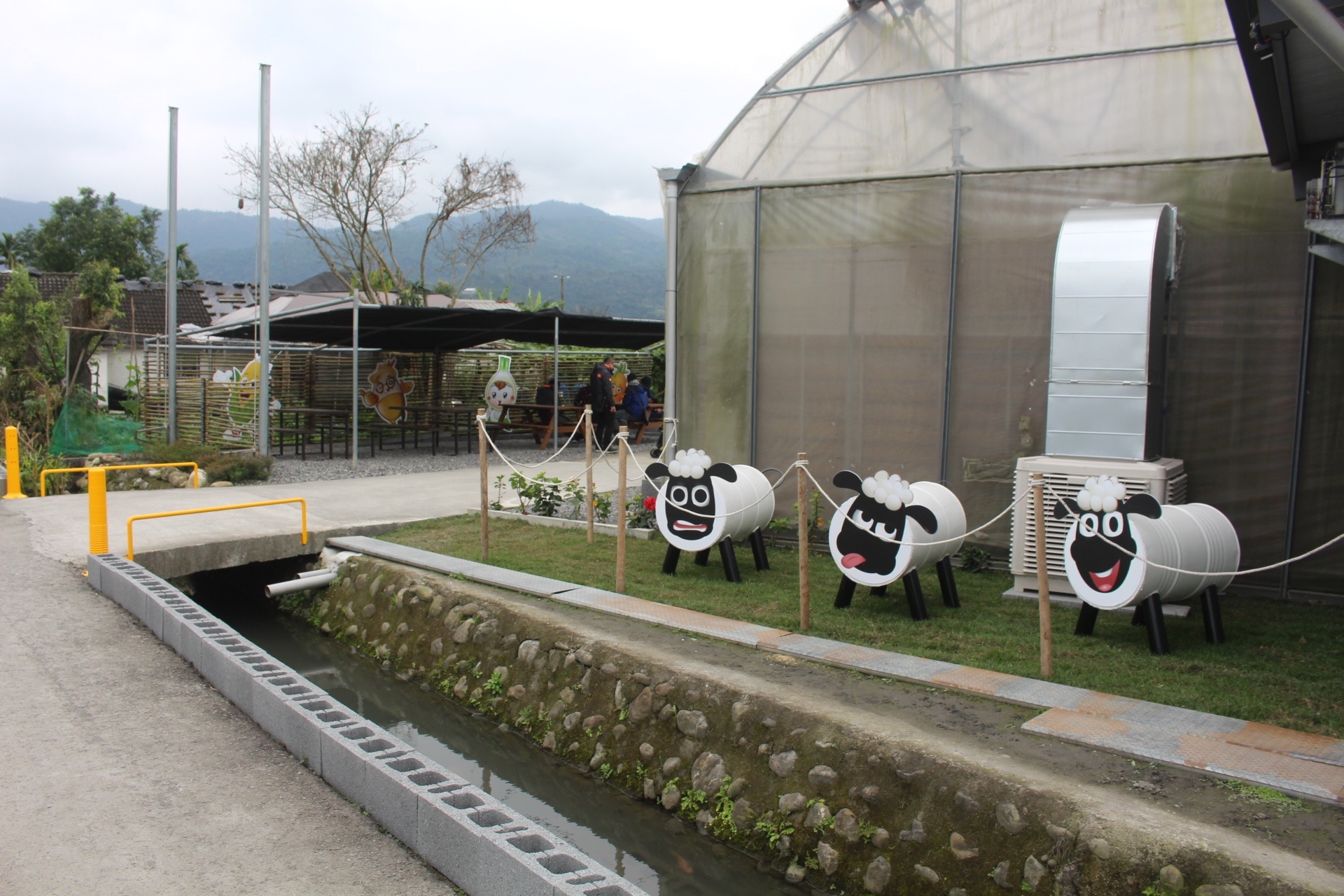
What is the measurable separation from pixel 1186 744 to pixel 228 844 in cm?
465

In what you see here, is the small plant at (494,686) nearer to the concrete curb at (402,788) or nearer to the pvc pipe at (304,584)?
the concrete curb at (402,788)

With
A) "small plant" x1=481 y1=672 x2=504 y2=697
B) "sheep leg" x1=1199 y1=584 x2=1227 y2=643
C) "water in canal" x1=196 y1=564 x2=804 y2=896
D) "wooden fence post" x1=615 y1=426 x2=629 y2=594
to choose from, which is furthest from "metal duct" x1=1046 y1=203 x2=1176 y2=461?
"small plant" x1=481 y1=672 x2=504 y2=697

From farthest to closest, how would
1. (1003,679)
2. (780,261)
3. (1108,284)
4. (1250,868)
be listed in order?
(780,261) → (1108,284) → (1003,679) → (1250,868)

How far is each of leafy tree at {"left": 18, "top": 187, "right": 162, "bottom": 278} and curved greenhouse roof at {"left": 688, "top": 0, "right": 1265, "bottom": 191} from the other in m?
47.3

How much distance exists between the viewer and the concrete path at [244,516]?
1007 centimetres

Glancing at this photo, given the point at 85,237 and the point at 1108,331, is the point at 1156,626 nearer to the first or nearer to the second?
the point at 1108,331

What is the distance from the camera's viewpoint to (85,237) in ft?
159

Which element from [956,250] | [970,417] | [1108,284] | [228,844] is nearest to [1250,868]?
[228,844]

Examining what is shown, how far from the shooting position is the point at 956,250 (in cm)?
934

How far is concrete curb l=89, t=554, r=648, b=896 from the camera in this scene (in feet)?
12.6

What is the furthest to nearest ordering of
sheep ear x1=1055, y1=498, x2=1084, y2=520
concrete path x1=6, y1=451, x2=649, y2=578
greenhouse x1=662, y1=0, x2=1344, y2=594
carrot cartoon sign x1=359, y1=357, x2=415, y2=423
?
carrot cartoon sign x1=359, y1=357, x2=415, y2=423
concrete path x1=6, y1=451, x2=649, y2=578
greenhouse x1=662, y1=0, x2=1344, y2=594
sheep ear x1=1055, y1=498, x2=1084, y2=520

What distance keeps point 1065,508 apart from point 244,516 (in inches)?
365

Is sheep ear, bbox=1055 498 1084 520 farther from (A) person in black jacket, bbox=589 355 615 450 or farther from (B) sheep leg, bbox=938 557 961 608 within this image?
(A) person in black jacket, bbox=589 355 615 450

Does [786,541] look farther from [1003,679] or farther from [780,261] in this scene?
[1003,679]
